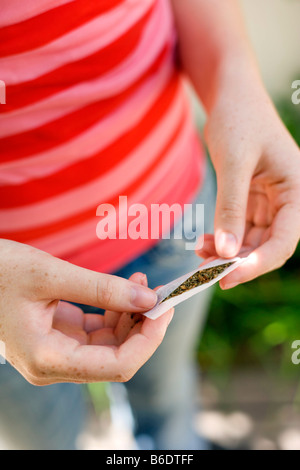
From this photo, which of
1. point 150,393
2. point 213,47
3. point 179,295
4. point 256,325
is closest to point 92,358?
point 179,295

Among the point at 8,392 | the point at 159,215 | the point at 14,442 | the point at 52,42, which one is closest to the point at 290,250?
the point at 159,215

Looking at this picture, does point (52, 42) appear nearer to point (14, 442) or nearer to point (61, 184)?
point (61, 184)

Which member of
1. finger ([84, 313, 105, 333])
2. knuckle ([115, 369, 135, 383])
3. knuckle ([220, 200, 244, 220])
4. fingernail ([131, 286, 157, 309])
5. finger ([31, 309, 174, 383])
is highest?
knuckle ([220, 200, 244, 220])

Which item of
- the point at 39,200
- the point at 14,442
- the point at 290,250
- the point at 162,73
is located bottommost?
the point at 14,442

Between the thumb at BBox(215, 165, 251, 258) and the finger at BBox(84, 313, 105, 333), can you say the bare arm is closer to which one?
the thumb at BBox(215, 165, 251, 258)

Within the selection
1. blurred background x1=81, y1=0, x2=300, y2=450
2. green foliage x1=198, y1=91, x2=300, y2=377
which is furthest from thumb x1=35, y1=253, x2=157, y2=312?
green foliage x1=198, y1=91, x2=300, y2=377

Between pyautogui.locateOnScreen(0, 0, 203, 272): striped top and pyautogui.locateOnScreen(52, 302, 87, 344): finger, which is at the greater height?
pyautogui.locateOnScreen(0, 0, 203, 272): striped top
